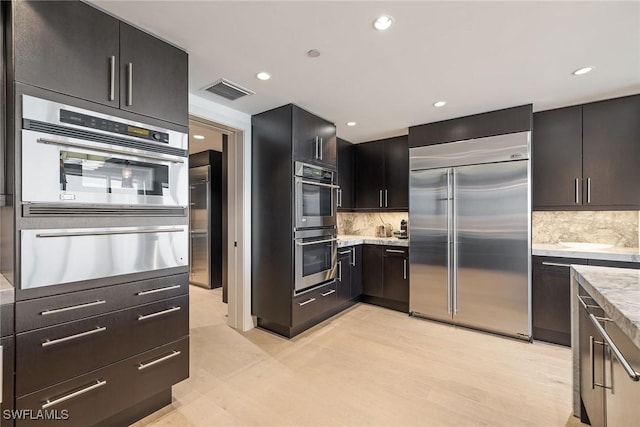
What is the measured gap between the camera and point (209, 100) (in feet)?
9.11

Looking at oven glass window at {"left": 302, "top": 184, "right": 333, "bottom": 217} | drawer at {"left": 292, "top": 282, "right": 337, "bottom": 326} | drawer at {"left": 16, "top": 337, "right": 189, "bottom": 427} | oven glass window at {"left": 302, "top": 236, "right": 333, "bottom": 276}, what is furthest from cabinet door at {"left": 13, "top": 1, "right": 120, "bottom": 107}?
drawer at {"left": 292, "top": 282, "right": 337, "bottom": 326}

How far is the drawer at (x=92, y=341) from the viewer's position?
1.32 m

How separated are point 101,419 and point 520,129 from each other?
408 cm

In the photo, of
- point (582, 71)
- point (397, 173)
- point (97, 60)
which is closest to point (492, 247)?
point (397, 173)

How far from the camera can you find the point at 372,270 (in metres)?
3.99

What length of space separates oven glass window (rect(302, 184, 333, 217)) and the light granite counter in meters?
2.20

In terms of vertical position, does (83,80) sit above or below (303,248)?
above

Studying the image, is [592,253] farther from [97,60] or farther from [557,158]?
[97,60]

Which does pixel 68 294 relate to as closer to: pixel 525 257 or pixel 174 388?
pixel 174 388

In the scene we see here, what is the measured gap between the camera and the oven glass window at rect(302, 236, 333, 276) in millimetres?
3023

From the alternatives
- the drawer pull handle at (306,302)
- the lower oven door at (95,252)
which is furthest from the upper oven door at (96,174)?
the drawer pull handle at (306,302)

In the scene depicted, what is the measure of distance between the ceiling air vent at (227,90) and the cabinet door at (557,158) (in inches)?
121

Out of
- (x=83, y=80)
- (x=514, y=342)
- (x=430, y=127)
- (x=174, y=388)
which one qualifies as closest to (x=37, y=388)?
(x=174, y=388)

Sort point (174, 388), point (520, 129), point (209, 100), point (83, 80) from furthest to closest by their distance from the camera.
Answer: point (520, 129) → point (209, 100) → point (174, 388) → point (83, 80)
